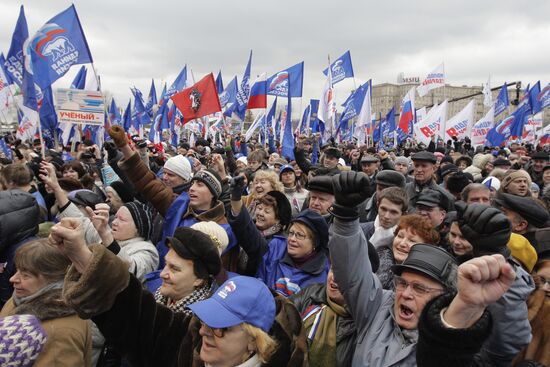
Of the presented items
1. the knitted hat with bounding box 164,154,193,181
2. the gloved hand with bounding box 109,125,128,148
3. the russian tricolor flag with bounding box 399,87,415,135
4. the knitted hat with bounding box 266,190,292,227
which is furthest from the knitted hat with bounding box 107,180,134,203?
the russian tricolor flag with bounding box 399,87,415,135

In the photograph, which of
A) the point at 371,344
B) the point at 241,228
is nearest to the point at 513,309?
the point at 371,344

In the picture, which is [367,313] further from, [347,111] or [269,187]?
[347,111]

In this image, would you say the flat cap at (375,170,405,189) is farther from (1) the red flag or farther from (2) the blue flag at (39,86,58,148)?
(2) the blue flag at (39,86,58,148)

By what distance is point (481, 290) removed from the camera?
1300mm

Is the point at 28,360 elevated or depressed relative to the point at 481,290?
depressed

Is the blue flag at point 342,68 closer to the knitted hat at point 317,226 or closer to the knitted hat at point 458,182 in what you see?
the knitted hat at point 458,182

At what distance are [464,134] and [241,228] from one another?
45.5 ft

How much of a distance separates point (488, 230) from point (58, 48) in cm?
769

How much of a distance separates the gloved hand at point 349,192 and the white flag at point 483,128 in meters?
15.3

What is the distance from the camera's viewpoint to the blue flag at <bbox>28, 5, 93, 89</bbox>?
23.5ft

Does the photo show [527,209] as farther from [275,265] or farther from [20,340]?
[20,340]

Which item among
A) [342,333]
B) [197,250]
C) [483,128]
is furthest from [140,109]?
[342,333]

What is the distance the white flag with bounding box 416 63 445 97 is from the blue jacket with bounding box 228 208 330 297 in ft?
48.9

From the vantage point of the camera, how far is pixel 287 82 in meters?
12.7
